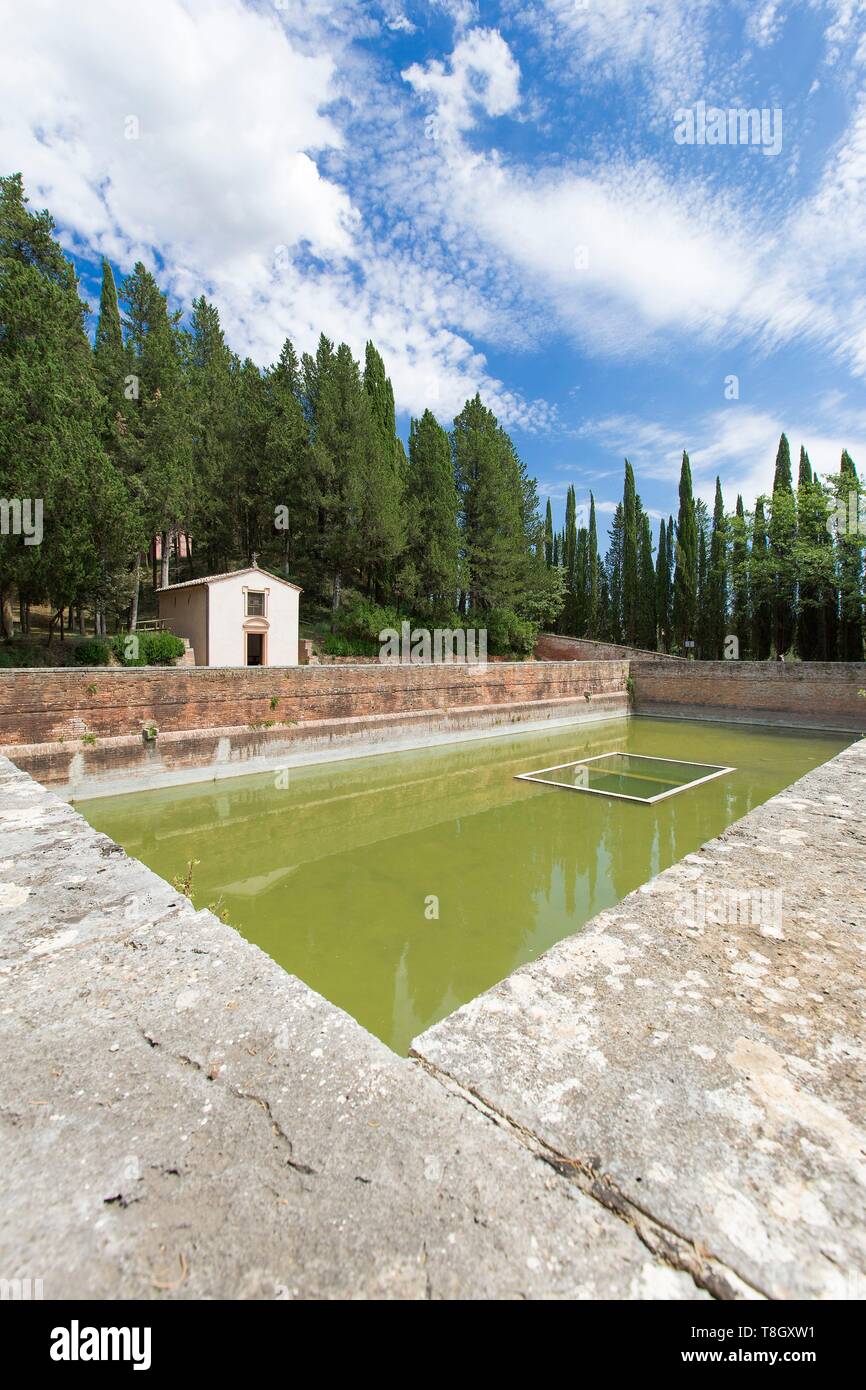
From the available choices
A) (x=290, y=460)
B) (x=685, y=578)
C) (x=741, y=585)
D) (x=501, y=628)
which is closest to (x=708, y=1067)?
(x=290, y=460)

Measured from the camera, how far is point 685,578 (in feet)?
89.1

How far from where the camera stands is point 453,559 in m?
20.3

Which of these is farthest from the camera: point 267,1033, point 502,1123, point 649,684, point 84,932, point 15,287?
point 649,684

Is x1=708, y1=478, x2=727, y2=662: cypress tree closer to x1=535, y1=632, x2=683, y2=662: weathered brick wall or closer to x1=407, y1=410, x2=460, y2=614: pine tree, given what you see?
x1=535, y1=632, x2=683, y2=662: weathered brick wall

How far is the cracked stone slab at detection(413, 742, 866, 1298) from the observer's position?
2.42 ft

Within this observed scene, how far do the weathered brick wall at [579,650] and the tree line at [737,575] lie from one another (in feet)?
11.1

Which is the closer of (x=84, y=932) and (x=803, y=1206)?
(x=803, y=1206)

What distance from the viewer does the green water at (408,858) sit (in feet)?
11.6

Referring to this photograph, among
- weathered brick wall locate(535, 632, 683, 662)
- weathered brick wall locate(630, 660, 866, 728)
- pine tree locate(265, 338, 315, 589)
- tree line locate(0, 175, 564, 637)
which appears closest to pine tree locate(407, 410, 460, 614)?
tree line locate(0, 175, 564, 637)

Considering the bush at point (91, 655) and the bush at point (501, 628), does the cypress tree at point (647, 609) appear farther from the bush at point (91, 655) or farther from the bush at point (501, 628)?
the bush at point (91, 655)

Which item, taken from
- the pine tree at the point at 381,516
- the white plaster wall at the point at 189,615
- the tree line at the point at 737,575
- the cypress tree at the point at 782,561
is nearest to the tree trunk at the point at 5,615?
the white plaster wall at the point at 189,615

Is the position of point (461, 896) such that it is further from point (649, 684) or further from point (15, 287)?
point (649, 684)
